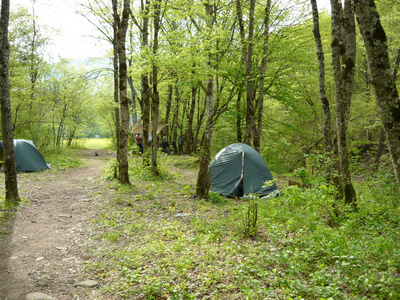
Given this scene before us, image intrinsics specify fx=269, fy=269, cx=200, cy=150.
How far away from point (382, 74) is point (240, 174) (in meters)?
6.83

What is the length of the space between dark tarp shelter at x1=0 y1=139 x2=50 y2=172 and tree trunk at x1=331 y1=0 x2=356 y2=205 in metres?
13.7

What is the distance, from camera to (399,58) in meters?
12.3

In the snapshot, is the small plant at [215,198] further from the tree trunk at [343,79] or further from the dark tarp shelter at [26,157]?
the dark tarp shelter at [26,157]

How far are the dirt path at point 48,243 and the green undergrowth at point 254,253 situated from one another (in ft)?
1.26

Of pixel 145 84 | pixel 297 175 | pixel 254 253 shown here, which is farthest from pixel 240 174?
pixel 145 84

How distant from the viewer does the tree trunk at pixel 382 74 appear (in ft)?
9.82

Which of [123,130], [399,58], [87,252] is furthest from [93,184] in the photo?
[399,58]

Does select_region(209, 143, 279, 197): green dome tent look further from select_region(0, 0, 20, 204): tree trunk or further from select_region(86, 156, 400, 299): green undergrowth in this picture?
select_region(0, 0, 20, 204): tree trunk

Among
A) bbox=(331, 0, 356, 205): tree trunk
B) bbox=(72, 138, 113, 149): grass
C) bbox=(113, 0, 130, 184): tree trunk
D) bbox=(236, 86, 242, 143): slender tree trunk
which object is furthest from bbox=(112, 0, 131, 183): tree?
bbox=(72, 138, 113, 149): grass

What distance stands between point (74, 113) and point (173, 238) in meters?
23.1

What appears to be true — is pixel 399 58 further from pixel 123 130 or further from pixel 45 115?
pixel 45 115

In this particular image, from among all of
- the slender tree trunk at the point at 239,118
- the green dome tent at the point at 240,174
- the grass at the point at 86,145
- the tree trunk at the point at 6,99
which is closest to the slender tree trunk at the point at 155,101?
the green dome tent at the point at 240,174

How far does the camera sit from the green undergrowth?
11.5ft

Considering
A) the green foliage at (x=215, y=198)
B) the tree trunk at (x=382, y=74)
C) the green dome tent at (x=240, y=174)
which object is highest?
the tree trunk at (x=382, y=74)
